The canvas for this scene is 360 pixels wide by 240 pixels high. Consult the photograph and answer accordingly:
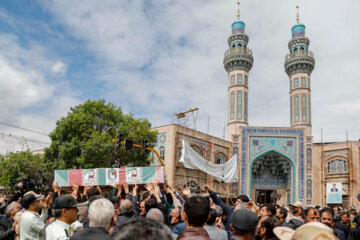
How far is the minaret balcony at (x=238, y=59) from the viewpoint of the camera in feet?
106

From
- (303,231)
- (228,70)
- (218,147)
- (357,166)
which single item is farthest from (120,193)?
(228,70)

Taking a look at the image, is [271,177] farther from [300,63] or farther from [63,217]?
[63,217]

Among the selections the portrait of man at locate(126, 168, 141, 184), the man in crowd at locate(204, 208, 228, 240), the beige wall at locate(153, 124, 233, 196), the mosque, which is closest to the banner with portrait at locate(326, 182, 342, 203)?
the mosque

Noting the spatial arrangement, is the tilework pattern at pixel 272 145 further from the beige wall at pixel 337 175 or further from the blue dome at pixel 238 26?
the blue dome at pixel 238 26

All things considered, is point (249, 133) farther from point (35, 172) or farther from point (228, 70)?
point (35, 172)

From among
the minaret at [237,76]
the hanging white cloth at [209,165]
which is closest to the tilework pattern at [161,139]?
the hanging white cloth at [209,165]

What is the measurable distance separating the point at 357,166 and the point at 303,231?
93.9ft

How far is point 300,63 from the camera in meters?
33.0

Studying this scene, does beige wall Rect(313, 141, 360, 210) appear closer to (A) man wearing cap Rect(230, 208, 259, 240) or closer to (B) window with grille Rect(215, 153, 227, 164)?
(B) window with grille Rect(215, 153, 227, 164)

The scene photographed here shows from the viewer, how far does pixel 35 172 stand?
2286 cm

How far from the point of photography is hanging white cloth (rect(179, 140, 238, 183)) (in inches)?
901

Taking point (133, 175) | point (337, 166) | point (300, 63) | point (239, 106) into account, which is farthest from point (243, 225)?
point (300, 63)

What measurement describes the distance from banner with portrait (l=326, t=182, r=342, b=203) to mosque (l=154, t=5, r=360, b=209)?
0.16m

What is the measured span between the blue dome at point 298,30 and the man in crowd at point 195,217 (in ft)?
115
